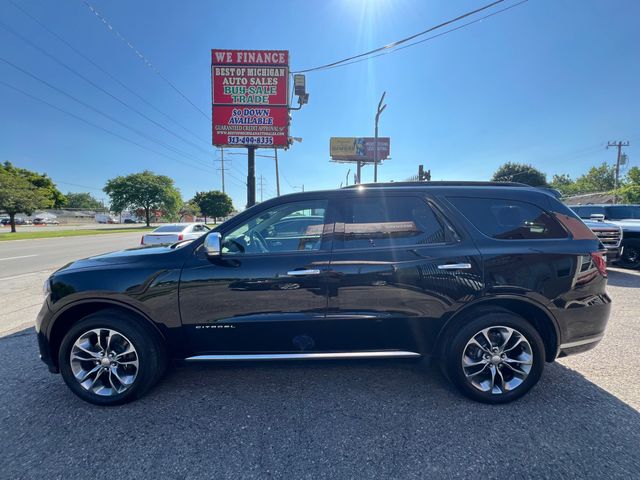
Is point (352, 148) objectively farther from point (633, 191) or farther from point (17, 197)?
point (17, 197)

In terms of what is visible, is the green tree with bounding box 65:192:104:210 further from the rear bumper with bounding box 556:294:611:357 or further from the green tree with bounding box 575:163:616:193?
the green tree with bounding box 575:163:616:193

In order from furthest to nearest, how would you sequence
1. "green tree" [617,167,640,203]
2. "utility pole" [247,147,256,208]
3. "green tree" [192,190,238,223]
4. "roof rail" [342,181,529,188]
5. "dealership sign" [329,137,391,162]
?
"green tree" [192,190,238,223]
"dealership sign" [329,137,391,162]
"green tree" [617,167,640,203]
"utility pole" [247,147,256,208]
"roof rail" [342,181,529,188]

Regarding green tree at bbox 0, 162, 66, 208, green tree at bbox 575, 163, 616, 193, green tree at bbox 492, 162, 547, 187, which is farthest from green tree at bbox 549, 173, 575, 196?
green tree at bbox 0, 162, 66, 208

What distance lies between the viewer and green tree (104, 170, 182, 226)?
170ft

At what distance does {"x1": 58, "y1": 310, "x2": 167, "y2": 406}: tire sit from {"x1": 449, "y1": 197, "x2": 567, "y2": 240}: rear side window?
2.99 m

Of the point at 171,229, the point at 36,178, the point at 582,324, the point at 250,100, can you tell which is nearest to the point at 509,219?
the point at 582,324

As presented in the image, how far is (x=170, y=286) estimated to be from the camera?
2395mm

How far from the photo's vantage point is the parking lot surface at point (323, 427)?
1.81 m

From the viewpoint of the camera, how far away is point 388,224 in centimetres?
253

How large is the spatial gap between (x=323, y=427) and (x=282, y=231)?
172 cm

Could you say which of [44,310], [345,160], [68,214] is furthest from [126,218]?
[44,310]

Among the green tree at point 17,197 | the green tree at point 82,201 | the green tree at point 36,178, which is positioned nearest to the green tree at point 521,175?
the green tree at point 17,197

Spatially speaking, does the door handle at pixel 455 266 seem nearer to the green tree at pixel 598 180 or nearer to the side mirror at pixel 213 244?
the side mirror at pixel 213 244

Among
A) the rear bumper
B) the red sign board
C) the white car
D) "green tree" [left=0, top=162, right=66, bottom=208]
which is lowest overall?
the rear bumper
